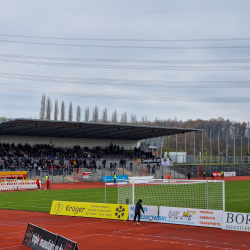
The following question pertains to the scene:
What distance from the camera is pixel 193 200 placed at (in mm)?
31516

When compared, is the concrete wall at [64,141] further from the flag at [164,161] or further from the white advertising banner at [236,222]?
the white advertising banner at [236,222]

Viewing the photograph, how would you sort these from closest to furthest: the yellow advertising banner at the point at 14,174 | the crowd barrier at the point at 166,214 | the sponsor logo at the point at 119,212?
the crowd barrier at the point at 166,214 < the sponsor logo at the point at 119,212 < the yellow advertising banner at the point at 14,174

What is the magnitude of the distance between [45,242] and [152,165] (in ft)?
201

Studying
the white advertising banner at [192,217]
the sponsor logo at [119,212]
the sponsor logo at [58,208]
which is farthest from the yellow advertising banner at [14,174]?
the white advertising banner at [192,217]

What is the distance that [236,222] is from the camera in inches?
721

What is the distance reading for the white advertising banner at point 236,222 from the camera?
17.9m

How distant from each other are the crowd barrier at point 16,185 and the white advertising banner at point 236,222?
32765 mm

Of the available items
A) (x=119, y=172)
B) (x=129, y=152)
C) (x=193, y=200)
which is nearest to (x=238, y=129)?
(x=129, y=152)

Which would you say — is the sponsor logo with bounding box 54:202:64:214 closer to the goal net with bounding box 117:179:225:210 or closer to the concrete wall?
the goal net with bounding box 117:179:225:210

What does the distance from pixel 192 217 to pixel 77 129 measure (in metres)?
47.0

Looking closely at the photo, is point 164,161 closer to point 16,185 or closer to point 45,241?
point 16,185

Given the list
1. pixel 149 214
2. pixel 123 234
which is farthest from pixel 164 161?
pixel 123 234

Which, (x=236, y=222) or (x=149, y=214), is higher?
(x=236, y=222)

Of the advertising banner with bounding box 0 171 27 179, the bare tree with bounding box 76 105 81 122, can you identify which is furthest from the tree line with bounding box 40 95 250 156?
the advertising banner with bounding box 0 171 27 179
